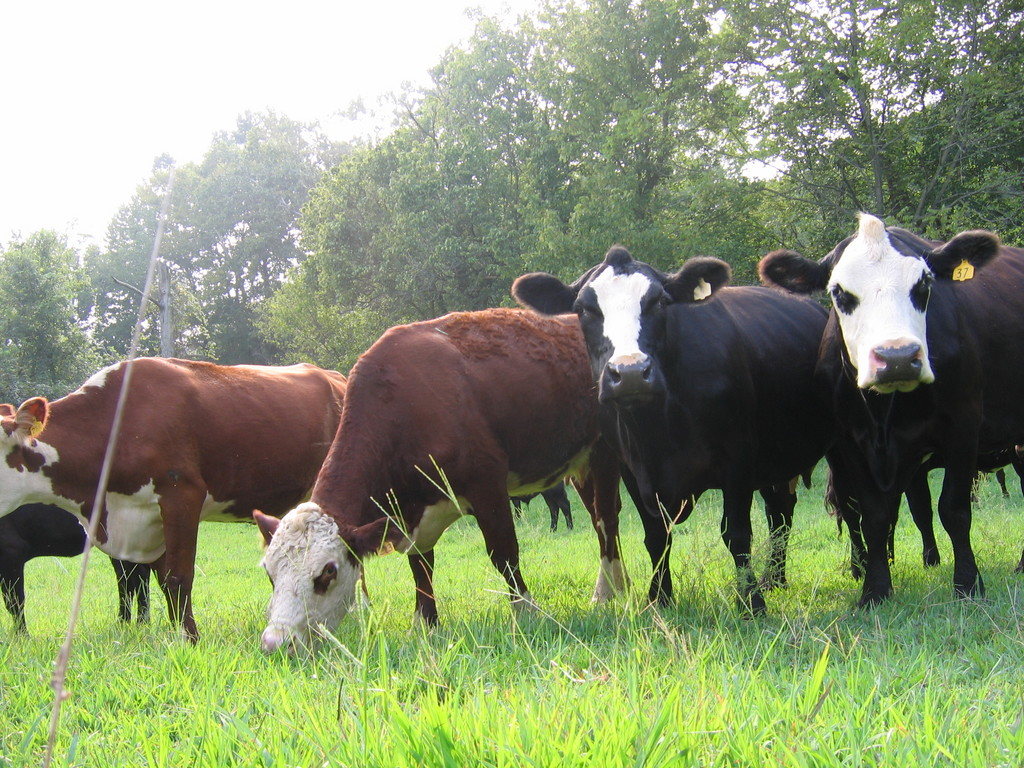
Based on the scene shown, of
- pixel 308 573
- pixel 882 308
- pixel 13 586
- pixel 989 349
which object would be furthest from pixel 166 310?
pixel 13 586

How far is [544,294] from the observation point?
6.09 meters

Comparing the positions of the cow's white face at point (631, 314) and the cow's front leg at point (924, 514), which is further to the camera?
the cow's front leg at point (924, 514)

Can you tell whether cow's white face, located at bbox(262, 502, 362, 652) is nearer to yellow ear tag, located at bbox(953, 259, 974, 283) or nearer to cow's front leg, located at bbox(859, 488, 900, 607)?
cow's front leg, located at bbox(859, 488, 900, 607)

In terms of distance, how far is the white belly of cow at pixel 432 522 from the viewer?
18.8 ft

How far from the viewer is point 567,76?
89.9 feet

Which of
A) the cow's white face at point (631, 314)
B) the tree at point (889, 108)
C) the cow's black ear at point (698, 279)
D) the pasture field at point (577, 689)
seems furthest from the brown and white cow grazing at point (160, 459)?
the tree at point (889, 108)

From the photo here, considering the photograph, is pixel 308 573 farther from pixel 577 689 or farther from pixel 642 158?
pixel 642 158

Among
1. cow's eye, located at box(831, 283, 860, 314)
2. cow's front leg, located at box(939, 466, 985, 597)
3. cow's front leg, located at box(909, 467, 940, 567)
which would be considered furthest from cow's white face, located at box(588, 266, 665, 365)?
cow's front leg, located at box(909, 467, 940, 567)

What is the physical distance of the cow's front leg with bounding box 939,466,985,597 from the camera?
490 cm

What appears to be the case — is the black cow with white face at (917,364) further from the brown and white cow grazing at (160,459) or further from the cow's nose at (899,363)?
the brown and white cow grazing at (160,459)

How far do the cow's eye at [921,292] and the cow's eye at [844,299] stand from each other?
29cm

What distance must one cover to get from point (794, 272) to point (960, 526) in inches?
71.7

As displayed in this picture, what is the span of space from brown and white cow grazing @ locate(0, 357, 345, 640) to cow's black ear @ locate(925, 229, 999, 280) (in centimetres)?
502

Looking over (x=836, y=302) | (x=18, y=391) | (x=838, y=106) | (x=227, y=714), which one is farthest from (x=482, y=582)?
(x=18, y=391)
